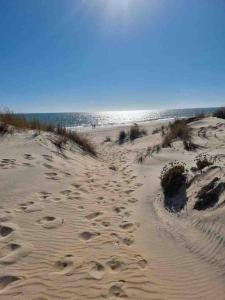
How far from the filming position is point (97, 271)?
12.6 feet

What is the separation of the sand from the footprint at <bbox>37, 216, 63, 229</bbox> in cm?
2

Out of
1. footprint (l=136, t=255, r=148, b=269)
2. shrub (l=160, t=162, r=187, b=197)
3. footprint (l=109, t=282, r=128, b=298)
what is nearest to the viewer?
footprint (l=109, t=282, r=128, b=298)

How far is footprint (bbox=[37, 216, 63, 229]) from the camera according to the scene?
16.8 ft

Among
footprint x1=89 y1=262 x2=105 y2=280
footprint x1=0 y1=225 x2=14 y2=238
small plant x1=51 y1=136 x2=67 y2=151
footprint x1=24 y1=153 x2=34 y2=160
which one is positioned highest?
small plant x1=51 y1=136 x2=67 y2=151

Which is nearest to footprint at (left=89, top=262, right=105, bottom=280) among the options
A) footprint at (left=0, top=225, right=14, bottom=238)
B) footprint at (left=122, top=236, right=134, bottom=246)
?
footprint at (left=122, top=236, right=134, bottom=246)

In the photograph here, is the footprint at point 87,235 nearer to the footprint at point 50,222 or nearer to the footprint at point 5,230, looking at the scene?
the footprint at point 50,222

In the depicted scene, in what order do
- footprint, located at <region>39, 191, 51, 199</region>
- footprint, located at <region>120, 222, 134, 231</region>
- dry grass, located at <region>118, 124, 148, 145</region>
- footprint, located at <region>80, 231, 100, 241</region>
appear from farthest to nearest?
dry grass, located at <region>118, 124, 148, 145</region>
footprint, located at <region>39, 191, 51, 199</region>
footprint, located at <region>120, 222, 134, 231</region>
footprint, located at <region>80, 231, 100, 241</region>

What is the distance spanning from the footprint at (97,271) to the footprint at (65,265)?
0.76 feet

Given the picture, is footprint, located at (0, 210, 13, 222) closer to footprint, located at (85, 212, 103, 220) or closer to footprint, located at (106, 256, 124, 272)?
footprint, located at (85, 212, 103, 220)

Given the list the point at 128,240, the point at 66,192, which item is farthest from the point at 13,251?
the point at 66,192

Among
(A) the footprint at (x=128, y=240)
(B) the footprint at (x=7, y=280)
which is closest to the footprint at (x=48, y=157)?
(A) the footprint at (x=128, y=240)

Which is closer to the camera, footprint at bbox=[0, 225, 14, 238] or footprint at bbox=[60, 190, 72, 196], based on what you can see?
footprint at bbox=[0, 225, 14, 238]

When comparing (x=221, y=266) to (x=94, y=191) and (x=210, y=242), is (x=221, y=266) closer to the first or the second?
(x=210, y=242)

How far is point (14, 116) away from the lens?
13562 millimetres
